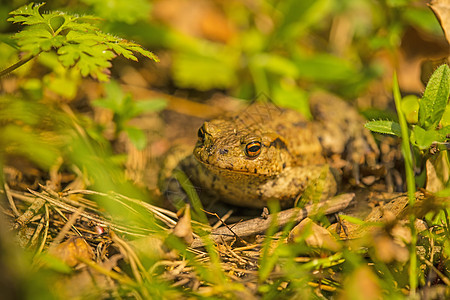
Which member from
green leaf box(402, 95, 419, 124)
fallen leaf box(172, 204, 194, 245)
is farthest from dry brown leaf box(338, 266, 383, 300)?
green leaf box(402, 95, 419, 124)

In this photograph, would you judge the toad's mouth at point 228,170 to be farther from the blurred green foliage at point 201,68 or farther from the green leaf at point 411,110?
the green leaf at point 411,110

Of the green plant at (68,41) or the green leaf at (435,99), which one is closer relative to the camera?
the green plant at (68,41)

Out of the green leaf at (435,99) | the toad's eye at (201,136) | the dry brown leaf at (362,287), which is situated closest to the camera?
the dry brown leaf at (362,287)

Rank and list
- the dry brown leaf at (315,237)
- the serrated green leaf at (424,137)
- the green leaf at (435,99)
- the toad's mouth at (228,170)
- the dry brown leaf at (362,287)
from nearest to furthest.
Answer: the dry brown leaf at (362,287) → the dry brown leaf at (315,237) → the serrated green leaf at (424,137) → the green leaf at (435,99) → the toad's mouth at (228,170)

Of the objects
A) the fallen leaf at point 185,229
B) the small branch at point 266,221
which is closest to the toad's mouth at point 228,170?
the small branch at point 266,221

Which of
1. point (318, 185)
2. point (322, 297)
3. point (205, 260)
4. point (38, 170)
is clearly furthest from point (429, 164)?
point (38, 170)

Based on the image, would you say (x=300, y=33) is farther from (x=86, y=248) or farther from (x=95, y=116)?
(x=86, y=248)

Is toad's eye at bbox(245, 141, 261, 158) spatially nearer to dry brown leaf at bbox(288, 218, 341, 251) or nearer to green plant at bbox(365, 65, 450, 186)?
dry brown leaf at bbox(288, 218, 341, 251)
